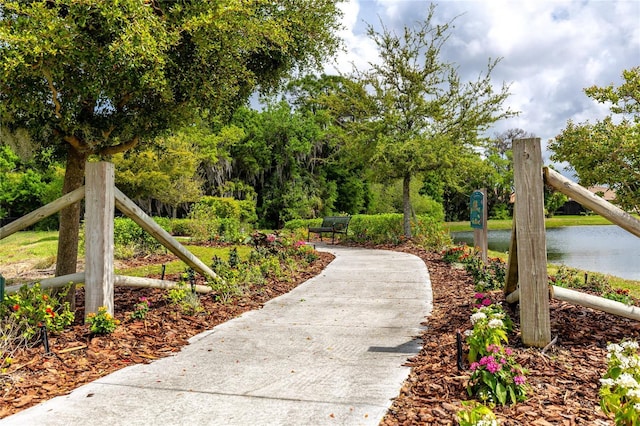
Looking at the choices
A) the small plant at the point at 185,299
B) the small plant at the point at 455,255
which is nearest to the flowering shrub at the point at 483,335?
the small plant at the point at 185,299

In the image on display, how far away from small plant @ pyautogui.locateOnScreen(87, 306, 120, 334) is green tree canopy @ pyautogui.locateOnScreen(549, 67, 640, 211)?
5432 mm

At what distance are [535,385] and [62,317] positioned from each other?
421 cm

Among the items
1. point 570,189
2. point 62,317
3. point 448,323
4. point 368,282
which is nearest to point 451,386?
point 448,323

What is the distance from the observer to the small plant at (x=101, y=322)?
458cm

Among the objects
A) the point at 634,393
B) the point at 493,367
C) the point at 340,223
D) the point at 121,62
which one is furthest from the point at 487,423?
the point at 340,223

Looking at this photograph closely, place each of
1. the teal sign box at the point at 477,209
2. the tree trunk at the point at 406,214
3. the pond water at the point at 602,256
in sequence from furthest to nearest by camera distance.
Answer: the tree trunk at the point at 406,214, the pond water at the point at 602,256, the teal sign box at the point at 477,209

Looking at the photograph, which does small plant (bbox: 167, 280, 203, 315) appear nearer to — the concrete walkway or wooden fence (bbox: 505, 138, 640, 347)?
the concrete walkway

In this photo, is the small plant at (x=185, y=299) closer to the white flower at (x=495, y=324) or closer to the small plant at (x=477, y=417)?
the white flower at (x=495, y=324)

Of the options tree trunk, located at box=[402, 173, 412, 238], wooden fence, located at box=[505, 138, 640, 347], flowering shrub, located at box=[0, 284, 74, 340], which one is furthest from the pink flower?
tree trunk, located at box=[402, 173, 412, 238]

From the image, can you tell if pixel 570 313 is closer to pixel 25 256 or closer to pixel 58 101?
pixel 58 101

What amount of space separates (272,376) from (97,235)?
7.93 feet

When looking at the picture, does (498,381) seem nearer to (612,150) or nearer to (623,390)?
(623,390)

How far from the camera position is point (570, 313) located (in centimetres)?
492

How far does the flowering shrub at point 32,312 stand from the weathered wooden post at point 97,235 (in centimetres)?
32
